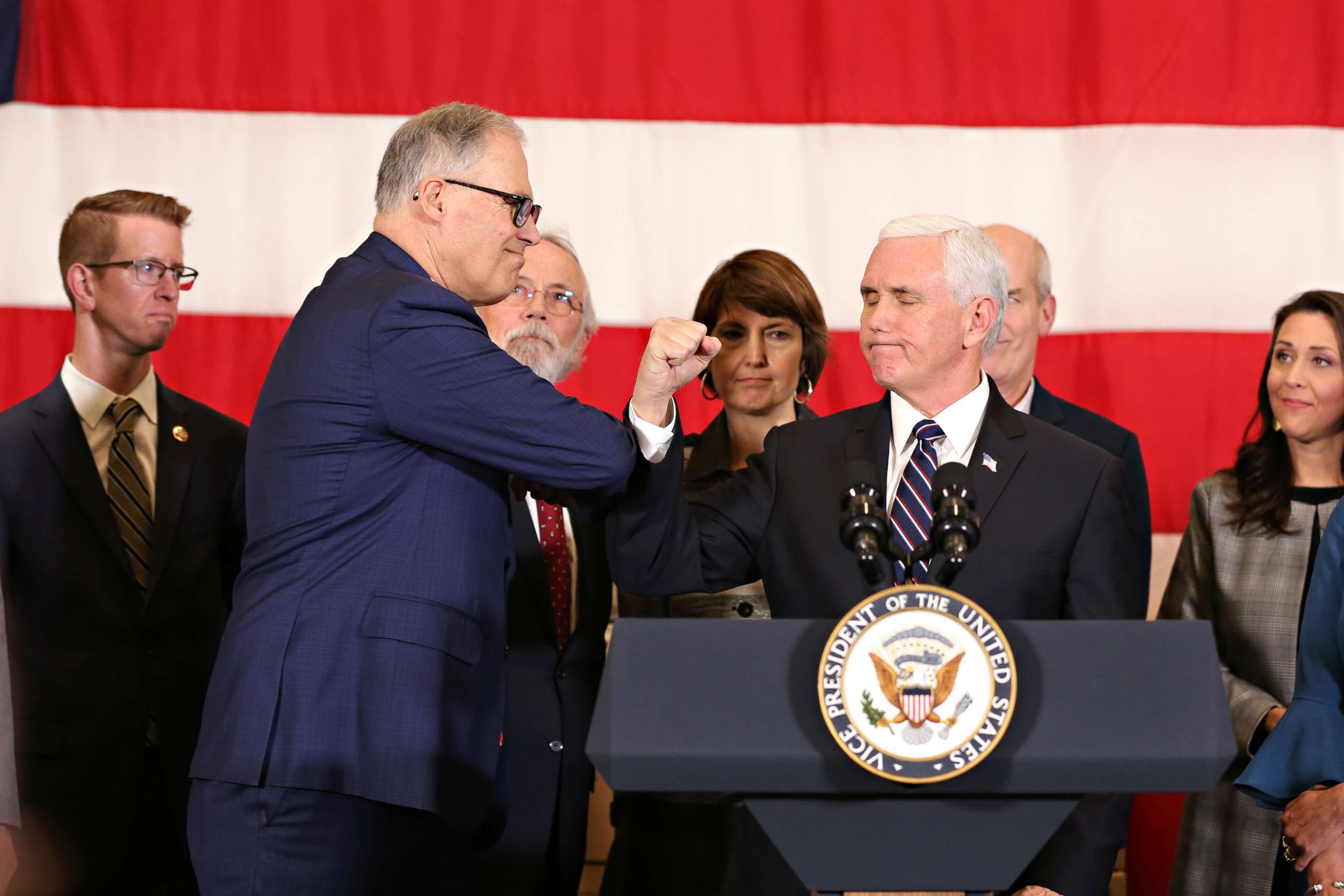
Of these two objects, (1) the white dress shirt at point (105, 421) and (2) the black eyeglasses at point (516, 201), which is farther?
(1) the white dress shirt at point (105, 421)

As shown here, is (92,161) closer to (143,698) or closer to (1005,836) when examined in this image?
(143,698)

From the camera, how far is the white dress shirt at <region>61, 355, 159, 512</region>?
113 inches

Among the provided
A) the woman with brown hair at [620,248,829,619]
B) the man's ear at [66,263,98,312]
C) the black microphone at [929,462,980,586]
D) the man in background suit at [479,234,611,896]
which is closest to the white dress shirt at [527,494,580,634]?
the man in background suit at [479,234,611,896]

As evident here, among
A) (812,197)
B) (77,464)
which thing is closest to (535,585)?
(77,464)

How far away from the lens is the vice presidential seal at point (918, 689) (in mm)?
1260

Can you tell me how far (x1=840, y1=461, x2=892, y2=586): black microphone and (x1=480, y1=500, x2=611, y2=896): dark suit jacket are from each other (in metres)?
1.02

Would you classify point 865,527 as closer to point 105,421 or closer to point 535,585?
point 535,585

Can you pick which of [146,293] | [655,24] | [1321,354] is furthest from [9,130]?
[1321,354]

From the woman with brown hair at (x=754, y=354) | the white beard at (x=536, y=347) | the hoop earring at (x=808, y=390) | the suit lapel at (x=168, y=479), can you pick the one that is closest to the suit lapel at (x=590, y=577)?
the woman with brown hair at (x=754, y=354)

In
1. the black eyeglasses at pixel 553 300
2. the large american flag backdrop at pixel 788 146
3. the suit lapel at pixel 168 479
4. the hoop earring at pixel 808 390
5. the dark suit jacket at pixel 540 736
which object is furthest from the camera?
the large american flag backdrop at pixel 788 146

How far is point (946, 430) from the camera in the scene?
6.73 feet

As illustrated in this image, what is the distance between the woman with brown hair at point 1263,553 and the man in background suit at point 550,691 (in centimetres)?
126

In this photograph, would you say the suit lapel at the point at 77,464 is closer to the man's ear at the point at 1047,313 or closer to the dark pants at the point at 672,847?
the dark pants at the point at 672,847

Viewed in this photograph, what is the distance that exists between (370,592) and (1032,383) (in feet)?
5.75
